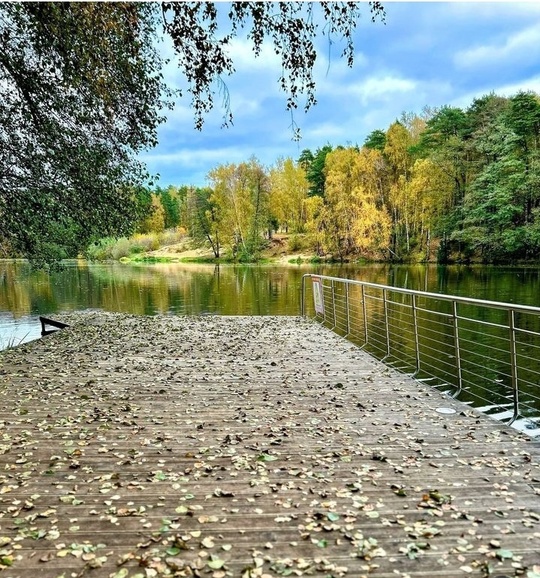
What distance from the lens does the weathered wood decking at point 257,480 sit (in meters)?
2.12

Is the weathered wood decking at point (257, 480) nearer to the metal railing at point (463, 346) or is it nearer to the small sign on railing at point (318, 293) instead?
the metal railing at point (463, 346)

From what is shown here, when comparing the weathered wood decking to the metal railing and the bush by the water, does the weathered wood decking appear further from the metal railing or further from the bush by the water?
the bush by the water

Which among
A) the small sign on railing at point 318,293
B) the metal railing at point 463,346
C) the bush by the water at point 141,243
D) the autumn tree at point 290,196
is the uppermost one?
the autumn tree at point 290,196

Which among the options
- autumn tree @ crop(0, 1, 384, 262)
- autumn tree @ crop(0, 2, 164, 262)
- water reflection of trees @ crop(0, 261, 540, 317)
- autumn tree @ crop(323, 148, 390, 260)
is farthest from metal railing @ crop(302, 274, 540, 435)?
autumn tree @ crop(323, 148, 390, 260)

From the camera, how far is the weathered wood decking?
2.12 meters

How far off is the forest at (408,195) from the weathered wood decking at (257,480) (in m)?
22.2

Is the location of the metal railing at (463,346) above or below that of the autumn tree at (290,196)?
below

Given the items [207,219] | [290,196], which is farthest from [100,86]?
[207,219]

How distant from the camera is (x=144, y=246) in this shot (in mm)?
67000

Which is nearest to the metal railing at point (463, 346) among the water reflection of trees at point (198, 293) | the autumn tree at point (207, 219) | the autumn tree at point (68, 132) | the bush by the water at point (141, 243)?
the water reflection of trees at point (198, 293)

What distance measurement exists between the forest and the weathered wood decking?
22.2m

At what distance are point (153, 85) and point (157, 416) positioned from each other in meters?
6.40

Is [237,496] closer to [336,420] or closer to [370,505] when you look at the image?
[370,505]

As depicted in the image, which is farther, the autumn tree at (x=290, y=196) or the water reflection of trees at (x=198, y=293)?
the autumn tree at (x=290, y=196)
